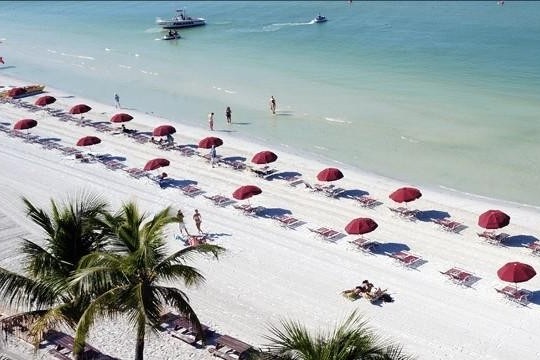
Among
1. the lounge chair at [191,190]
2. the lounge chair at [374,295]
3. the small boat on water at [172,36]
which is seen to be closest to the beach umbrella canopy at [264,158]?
the lounge chair at [191,190]

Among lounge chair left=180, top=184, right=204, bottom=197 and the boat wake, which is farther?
the boat wake

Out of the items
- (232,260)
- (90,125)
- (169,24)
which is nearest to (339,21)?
(169,24)

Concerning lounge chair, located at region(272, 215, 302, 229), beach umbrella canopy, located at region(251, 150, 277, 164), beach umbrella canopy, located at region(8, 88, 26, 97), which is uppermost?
beach umbrella canopy, located at region(251, 150, 277, 164)

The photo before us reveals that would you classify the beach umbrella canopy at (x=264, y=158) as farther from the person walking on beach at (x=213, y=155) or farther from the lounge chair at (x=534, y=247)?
the lounge chair at (x=534, y=247)

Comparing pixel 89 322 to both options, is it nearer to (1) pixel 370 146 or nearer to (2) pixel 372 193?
(2) pixel 372 193

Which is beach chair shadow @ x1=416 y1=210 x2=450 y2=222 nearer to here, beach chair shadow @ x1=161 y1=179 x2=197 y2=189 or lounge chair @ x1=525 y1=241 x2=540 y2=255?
lounge chair @ x1=525 y1=241 x2=540 y2=255

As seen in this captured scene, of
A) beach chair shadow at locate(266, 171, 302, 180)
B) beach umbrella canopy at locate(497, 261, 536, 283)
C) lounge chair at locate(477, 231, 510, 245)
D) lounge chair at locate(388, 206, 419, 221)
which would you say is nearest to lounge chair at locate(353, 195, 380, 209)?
lounge chair at locate(388, 206, 419, 221)
